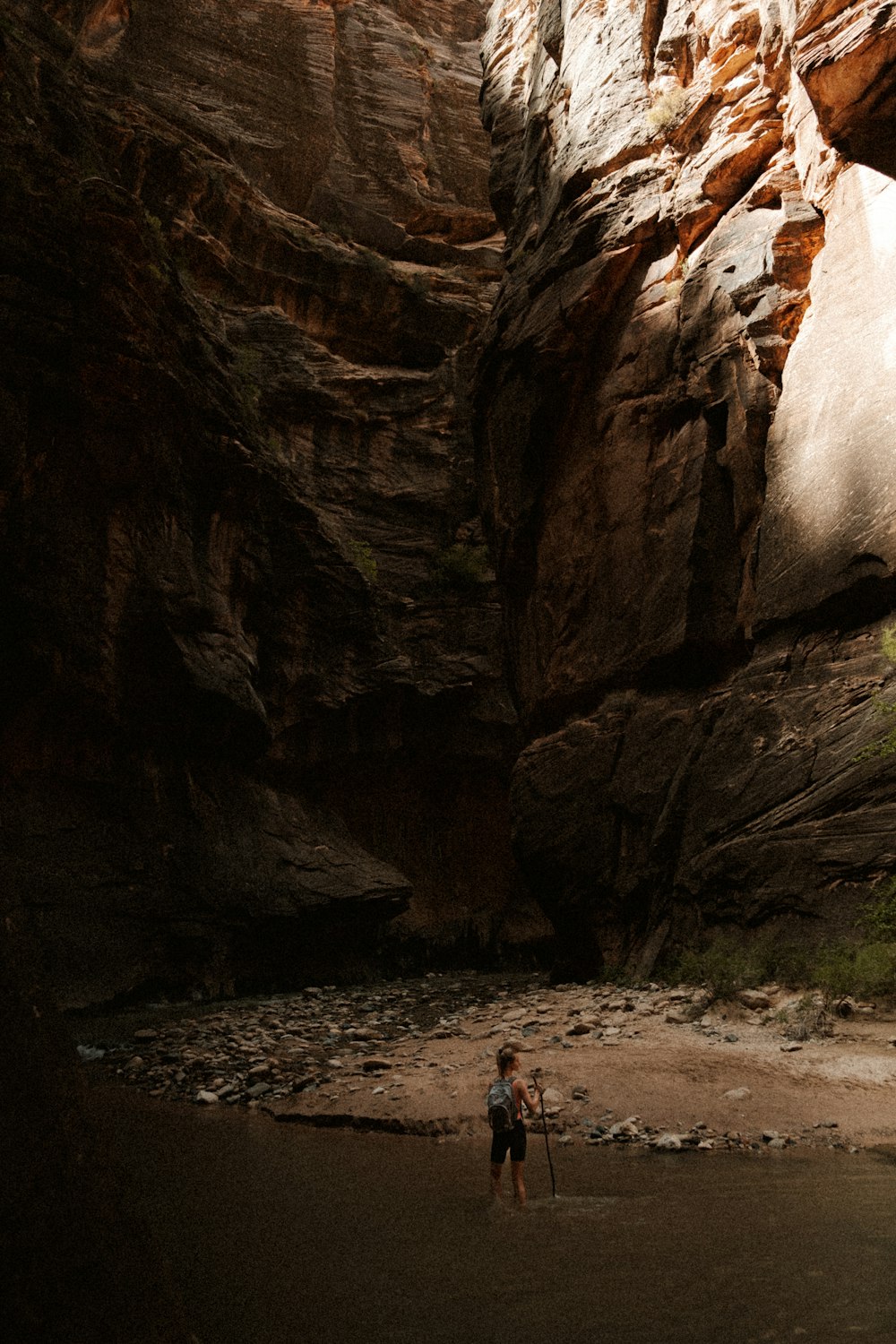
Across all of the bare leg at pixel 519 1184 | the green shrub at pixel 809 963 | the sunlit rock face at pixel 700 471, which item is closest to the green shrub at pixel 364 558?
the sunlit rock face at pixel 700 471

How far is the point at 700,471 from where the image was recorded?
17391mm

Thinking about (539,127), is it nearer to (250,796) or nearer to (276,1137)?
(250,796)

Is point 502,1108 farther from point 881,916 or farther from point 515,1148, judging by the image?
point 881,916

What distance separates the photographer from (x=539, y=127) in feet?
85.0

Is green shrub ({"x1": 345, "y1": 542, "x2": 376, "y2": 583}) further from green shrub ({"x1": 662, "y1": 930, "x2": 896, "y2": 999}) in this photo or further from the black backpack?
the black backpack

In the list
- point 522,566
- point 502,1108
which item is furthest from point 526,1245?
point 522,566

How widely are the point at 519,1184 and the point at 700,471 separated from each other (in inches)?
540

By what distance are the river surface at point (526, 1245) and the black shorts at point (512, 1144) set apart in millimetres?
297

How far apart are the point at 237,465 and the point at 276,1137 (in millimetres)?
17912

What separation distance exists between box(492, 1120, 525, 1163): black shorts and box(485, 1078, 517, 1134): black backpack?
32 mm

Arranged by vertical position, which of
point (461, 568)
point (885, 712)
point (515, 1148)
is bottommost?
point (515, 1148)

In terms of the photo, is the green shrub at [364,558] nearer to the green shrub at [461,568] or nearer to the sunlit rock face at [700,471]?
the green shrub at [461,568]

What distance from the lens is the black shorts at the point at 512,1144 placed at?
706 cm

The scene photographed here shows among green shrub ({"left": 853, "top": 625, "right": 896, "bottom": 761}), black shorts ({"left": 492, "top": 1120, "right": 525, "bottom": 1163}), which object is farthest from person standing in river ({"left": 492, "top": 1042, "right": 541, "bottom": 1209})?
green shrub ({"left": 853, "top": 625, "right": 896, "bottom": 761})
